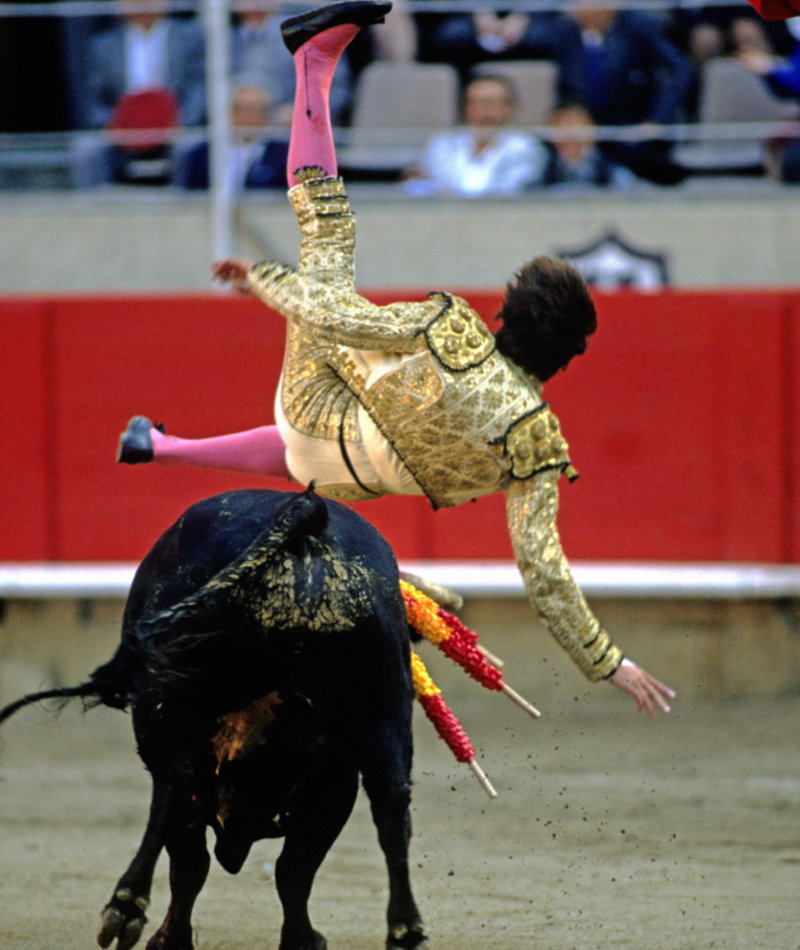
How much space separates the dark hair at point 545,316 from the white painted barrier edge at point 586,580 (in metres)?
3.04

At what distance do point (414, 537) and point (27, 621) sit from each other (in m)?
1.58

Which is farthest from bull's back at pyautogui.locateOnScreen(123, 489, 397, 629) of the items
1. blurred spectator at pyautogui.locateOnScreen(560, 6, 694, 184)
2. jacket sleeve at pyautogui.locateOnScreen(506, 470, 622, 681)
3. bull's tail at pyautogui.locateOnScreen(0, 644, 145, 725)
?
blurred spectator at pyautogui.locateOnScreen(560, 6, 694, 184)

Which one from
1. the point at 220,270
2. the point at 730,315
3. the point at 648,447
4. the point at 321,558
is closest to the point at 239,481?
the point at 648,447

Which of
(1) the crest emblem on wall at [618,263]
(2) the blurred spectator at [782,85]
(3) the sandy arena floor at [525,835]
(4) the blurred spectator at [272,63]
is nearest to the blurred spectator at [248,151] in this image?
(4) the blurred spectator at [272,63]

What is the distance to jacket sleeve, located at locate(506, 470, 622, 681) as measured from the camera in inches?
104

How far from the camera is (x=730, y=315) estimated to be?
19.1ft

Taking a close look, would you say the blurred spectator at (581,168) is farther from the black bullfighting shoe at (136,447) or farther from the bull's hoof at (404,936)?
the bull's hoof at (404,936)

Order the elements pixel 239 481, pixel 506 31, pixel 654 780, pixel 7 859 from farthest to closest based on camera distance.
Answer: pixel 506 31 < pixel 239 481 < pixel 654 780 < pixel 7 859

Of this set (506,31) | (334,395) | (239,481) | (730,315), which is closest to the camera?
(334,395)

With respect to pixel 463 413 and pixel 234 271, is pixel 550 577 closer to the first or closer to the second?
pixel 463 413

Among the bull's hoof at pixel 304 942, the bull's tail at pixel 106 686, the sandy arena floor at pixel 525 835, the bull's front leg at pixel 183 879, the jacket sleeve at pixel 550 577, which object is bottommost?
the sandy arena floor at pixel 525 835

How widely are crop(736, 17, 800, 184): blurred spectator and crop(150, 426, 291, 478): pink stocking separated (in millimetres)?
4178

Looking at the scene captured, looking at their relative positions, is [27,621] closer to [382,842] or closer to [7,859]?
[7,859]

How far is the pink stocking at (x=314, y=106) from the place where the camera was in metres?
2.78
